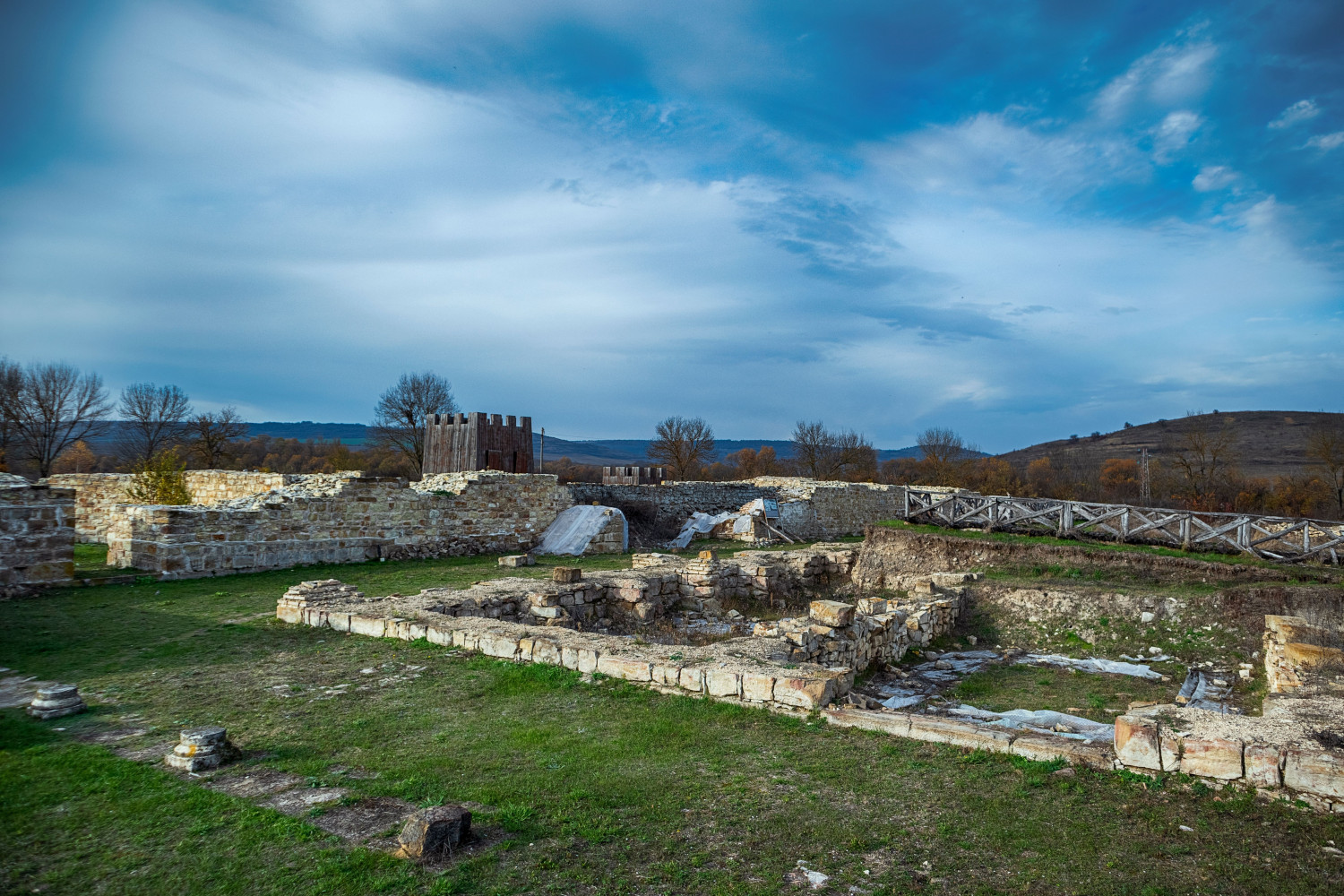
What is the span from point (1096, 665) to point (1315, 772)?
5836 mm

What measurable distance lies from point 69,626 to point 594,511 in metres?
12.1

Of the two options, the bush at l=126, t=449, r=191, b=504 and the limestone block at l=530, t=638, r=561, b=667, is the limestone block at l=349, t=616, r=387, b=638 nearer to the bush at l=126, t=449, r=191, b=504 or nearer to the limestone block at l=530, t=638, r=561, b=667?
the limestone block at l=530, t=638, r=561, b=667

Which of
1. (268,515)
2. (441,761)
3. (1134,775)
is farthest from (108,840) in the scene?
(268,515)

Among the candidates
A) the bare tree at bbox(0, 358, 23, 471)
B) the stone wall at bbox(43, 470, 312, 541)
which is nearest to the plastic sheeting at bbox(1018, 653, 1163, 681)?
the stone wall at bbox(43, 470, 312, 541)

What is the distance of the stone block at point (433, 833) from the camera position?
11.3ft

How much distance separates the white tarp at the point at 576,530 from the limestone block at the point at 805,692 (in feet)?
41.6

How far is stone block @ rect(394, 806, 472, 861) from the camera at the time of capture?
3.44 metres

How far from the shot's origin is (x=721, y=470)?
51250 millimetres

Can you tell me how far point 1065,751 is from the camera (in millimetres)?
4738

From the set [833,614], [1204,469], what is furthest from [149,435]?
[1204,469]

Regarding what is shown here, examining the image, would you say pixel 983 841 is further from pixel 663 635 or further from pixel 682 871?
pixel 663 635

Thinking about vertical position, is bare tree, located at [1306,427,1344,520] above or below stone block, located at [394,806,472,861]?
above

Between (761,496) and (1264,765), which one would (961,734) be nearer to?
(1264,765)

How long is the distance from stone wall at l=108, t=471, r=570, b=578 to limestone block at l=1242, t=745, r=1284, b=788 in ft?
48.2
